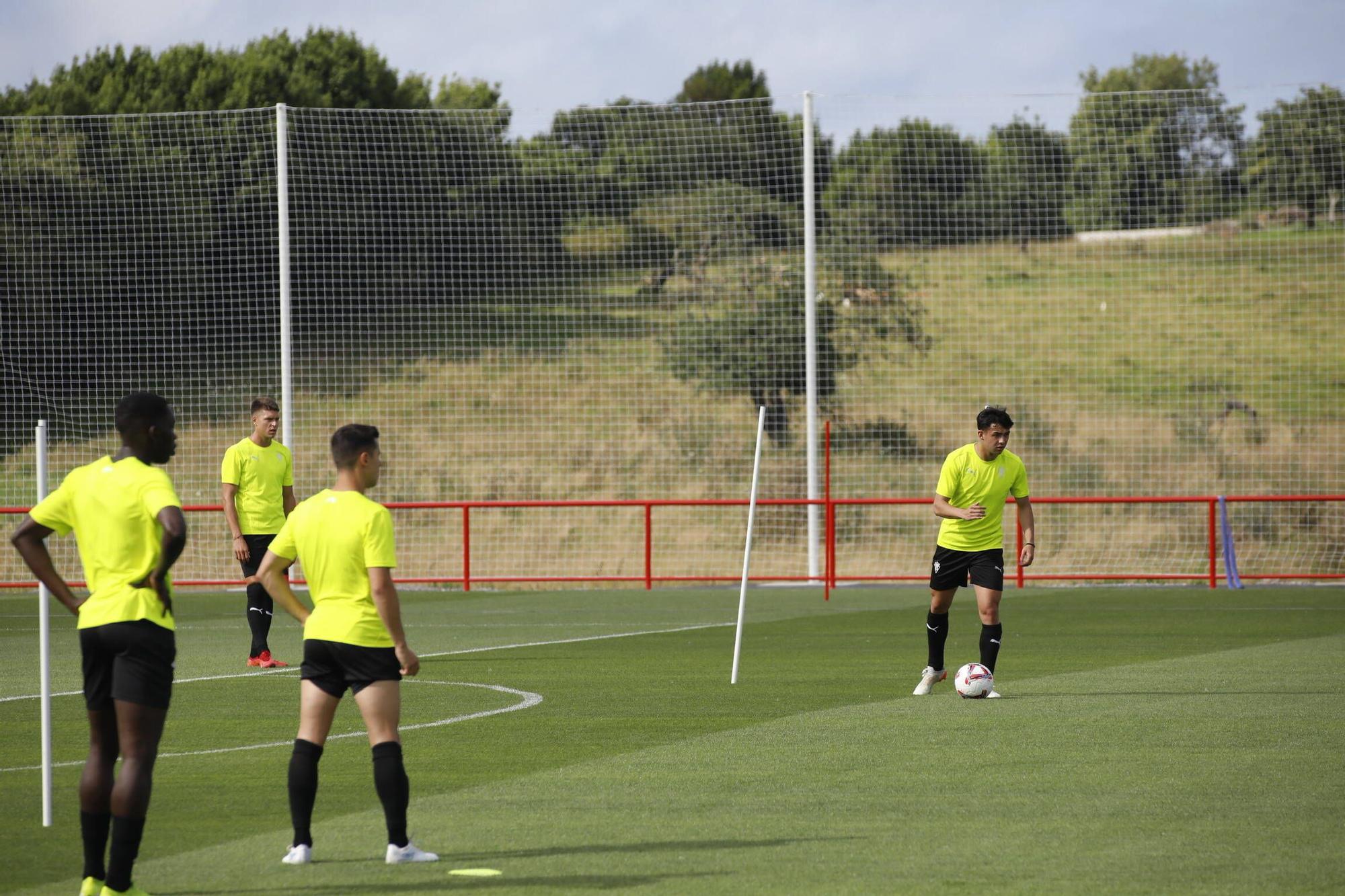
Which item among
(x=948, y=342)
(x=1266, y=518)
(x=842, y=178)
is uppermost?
(x=842, y=178)

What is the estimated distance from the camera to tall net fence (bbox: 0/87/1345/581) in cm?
2605

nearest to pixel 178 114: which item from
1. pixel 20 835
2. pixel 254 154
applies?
pixel 254 154

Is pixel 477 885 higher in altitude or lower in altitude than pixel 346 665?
lower

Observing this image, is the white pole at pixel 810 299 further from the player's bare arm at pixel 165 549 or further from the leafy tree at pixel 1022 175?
the player's bare arm at pixel 165 549

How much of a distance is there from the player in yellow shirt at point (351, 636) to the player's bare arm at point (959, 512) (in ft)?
19.6

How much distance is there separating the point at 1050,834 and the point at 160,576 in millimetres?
3757

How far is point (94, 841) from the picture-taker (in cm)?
593

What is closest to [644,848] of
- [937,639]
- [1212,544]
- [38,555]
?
[38,555]

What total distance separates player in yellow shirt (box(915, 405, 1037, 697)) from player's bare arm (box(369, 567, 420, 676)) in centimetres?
611

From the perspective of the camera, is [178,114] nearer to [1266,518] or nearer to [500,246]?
[500,246]

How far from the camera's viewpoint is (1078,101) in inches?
978

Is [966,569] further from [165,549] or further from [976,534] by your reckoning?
[165,549]

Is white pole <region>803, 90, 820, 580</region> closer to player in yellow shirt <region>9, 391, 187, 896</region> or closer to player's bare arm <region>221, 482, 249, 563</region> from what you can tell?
player's bare arm <region>221, 482, 249, 563</region>

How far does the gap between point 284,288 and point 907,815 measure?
1788cm
